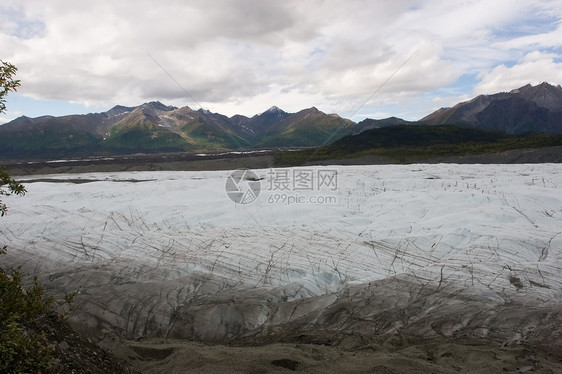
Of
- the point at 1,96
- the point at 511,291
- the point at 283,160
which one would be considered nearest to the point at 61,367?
the point at 1,96

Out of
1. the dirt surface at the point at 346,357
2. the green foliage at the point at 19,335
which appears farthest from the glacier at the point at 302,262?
the green foliage at the point at 19,335

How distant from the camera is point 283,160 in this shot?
7250 centimetres

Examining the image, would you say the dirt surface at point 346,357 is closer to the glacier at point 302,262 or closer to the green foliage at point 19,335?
the glacier at point 302,262

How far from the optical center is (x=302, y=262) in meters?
12.4

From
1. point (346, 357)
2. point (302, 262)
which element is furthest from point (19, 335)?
point (302, 262)

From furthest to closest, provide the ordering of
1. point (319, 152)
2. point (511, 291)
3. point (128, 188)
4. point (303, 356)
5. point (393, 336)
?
point (319, 152), point (128, 188), point (511, 291), point (393, 336), point (303, 356)

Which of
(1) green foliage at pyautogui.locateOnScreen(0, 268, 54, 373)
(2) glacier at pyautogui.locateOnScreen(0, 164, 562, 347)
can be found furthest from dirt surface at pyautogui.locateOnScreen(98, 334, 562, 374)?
(1) green foliage at pyautogui.locateOnScreen(0, 268, 54, 373)

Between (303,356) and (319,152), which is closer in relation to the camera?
(303,356)

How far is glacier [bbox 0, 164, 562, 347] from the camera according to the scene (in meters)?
9.16

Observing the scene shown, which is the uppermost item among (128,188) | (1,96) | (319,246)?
(1,96)

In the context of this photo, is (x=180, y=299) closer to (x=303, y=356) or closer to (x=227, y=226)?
(x=303, y=356)

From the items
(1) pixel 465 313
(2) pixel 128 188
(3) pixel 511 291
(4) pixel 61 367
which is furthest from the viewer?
(2) pixel 128 188

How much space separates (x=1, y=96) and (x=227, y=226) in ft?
38.1

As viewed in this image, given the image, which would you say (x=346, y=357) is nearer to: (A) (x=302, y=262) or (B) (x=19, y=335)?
(A) (x=302, y=262)
